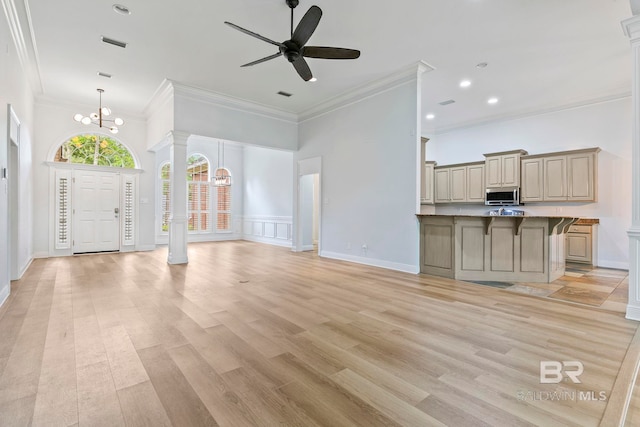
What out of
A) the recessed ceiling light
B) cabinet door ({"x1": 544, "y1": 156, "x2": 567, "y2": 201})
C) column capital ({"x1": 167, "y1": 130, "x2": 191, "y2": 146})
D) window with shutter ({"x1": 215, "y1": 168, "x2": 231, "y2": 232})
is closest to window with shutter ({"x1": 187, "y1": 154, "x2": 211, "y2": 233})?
window with shutter ({"x1": 215, "y1": 168, "x2": 231, "y2": 232})

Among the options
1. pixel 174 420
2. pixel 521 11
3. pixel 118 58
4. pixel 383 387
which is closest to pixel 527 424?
pixel 383 387

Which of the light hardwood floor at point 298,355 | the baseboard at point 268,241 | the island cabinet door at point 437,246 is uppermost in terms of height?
the island cabinet door at point 437,246

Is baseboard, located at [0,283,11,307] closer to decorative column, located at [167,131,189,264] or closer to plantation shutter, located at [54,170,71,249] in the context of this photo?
decorative column, located at [167,131,189,264]

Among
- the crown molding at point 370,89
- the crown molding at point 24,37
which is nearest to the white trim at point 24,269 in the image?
the crown molding at point 24,37

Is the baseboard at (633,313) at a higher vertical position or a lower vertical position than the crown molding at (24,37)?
lower

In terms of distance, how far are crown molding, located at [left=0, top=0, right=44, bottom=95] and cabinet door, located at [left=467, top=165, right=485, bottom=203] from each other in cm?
871

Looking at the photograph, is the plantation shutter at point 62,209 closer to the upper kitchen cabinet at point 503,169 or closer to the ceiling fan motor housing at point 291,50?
the ceiling fan motor housing at point 291,50

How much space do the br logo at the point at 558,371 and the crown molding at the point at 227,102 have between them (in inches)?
261

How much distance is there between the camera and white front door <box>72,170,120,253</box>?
7074mm

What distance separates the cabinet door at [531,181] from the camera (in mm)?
6590

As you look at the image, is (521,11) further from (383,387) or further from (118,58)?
(118,58)

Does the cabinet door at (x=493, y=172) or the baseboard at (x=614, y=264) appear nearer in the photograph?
the baseboard at (x=614, y=264)

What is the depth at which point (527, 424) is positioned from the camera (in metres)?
1.50

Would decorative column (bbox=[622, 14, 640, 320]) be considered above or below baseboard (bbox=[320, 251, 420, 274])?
above
